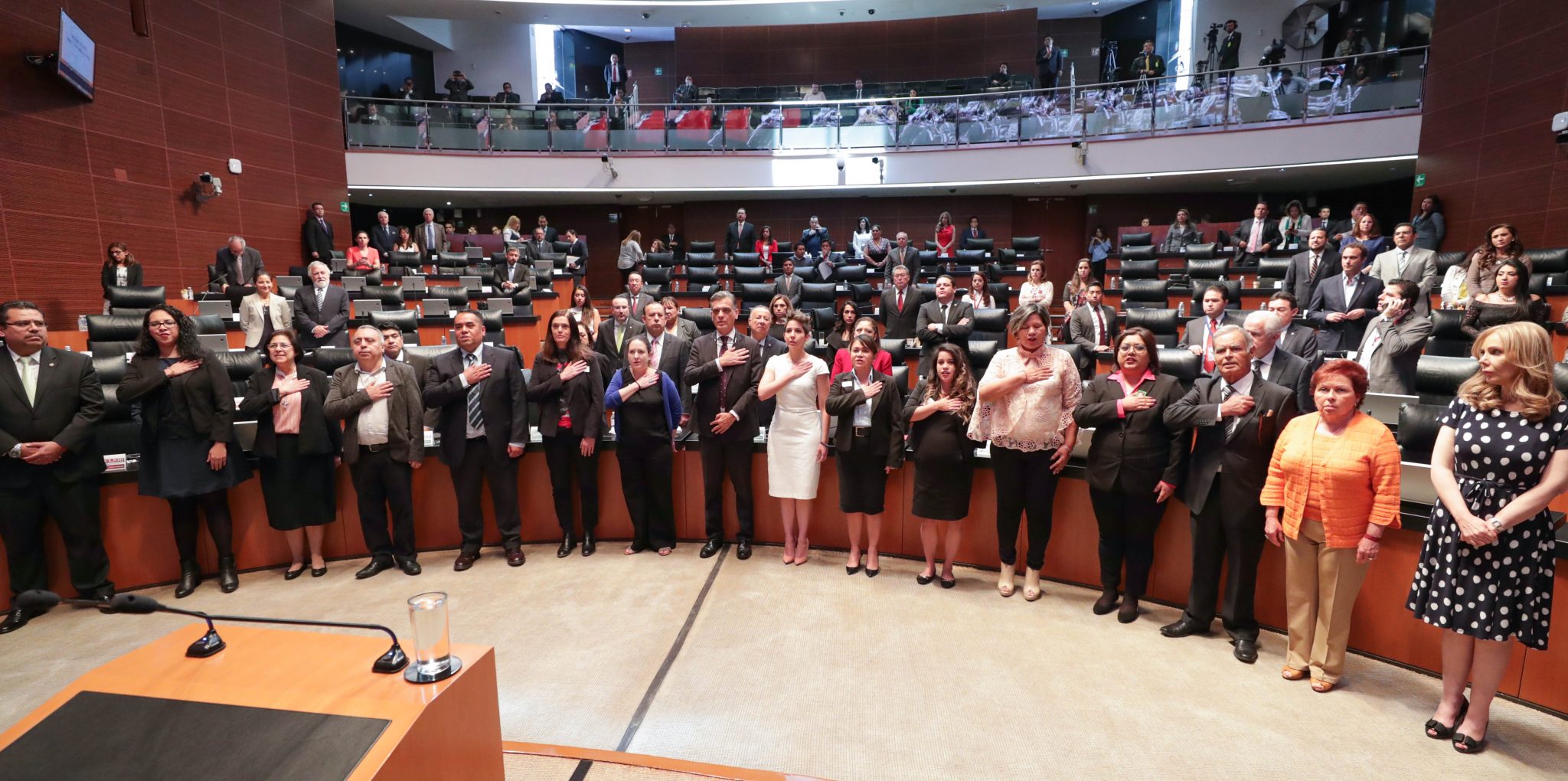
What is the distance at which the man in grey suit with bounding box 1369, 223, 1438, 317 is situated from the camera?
18.3 feet

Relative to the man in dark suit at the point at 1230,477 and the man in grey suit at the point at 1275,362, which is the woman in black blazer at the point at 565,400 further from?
the man in grey suit at the point at 1275,362

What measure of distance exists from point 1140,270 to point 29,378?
10.1 meters

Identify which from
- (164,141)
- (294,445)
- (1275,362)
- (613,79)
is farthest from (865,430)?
(613,79)

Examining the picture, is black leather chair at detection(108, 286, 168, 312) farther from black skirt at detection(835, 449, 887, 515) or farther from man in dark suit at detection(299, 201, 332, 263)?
black skirt at detection(835, 449, 887, 515)

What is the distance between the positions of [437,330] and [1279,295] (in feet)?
25.0

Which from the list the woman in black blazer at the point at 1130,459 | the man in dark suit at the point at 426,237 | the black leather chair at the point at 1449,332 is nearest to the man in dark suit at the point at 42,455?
the woman in black blazer at the point at 1130,459

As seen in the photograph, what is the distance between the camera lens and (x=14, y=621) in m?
3.41

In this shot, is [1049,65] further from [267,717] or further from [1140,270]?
[267,717]

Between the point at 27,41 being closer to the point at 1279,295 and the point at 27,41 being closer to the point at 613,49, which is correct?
the point at 1279,295

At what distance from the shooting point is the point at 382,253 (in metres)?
11.0

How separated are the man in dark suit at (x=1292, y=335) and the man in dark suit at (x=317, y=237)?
11.8 m

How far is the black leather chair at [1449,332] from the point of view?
15.5ft

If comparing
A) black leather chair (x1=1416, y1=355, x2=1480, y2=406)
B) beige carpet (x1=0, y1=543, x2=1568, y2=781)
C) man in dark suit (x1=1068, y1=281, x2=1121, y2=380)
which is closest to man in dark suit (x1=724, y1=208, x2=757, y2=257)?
man in dark suit (x1=1068, y1=281, x2=1121, y2=380)

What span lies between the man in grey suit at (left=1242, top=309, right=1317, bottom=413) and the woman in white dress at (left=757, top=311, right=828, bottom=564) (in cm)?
207
